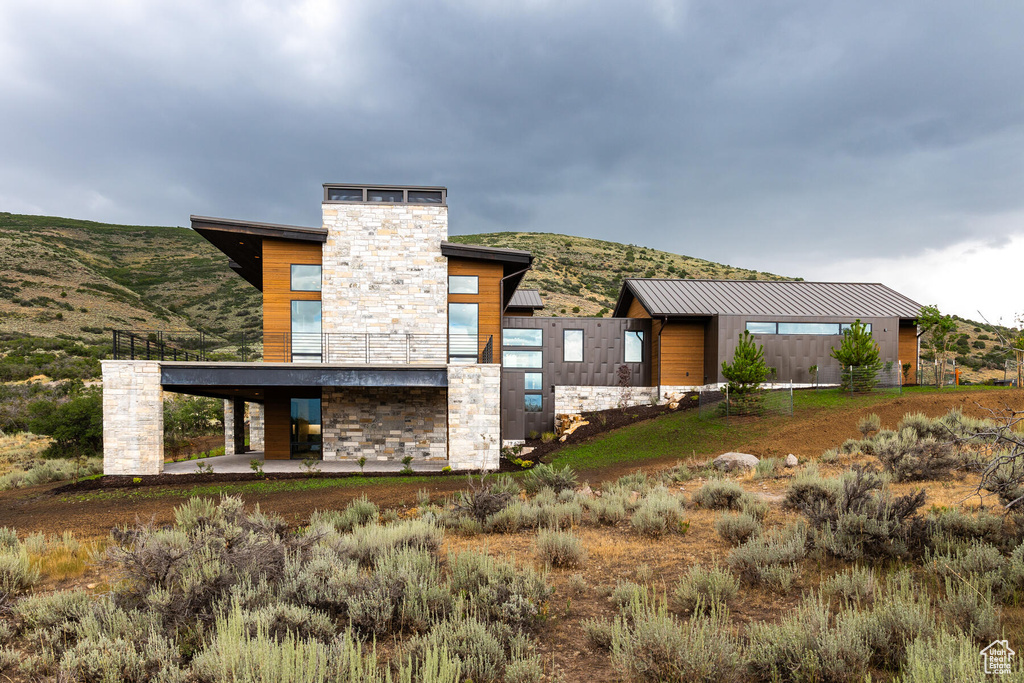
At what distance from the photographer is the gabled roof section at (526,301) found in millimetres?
27698

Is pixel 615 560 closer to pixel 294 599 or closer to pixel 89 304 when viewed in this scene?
pixel 294 599

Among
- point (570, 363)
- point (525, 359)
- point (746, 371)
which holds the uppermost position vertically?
point (525, 359)

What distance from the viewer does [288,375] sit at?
14953 mm

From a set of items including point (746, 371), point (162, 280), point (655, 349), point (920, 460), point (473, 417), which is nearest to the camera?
point (920, 460)

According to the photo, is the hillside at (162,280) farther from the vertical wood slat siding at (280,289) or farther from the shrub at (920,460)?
the shrub at (920,460)

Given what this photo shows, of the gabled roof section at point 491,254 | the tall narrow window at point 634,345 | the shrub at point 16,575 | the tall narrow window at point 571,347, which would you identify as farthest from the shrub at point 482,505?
the tall narrow window at point 634,345

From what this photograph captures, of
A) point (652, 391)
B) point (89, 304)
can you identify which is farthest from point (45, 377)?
point (652, 391)

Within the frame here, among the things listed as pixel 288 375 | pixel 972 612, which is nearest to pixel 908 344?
pixel 972 612

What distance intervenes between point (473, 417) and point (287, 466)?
629 centimetres

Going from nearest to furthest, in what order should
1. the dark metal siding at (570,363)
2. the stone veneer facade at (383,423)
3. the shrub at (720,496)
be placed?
the shrub at (720,496)
the stone veneer facade at (383,423)
the dark metal siding at (570,363)

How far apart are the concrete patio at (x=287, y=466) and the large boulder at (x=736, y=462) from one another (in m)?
8.00

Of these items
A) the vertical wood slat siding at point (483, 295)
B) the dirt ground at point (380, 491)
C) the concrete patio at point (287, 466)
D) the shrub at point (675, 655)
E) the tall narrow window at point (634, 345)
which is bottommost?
the concrete patio at point (287, 466)

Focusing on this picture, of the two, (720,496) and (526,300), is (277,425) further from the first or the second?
(720,496)

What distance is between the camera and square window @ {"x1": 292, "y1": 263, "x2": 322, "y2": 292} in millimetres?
17266
